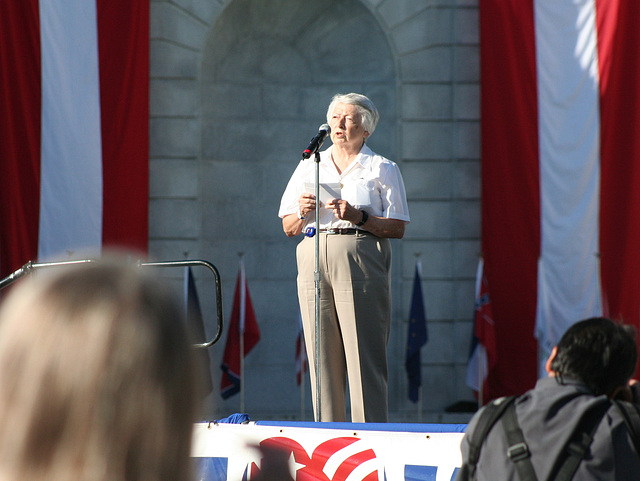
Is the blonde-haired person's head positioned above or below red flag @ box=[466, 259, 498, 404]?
above

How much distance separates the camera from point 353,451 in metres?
2.95

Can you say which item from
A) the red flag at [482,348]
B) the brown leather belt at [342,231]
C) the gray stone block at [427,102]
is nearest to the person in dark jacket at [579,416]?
the brown leather belt at [342,231]

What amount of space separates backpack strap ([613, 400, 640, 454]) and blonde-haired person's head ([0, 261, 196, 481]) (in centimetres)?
153

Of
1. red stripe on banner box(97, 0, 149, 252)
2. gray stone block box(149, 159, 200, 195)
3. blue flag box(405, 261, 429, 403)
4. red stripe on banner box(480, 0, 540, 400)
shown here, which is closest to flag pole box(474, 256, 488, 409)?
red stripe on banner box(480, 0, 540, 400)

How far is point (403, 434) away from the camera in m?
2.95

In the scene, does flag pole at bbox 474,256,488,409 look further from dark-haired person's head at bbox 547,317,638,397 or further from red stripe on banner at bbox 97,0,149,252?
dark-haired person's head at bbox 547,317,638,397

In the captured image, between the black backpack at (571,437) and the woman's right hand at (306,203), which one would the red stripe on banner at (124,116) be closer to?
the woman's right hand at (306,203)

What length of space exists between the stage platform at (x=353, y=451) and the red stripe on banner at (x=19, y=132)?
4067 millimetres

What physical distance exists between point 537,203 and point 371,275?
369cm

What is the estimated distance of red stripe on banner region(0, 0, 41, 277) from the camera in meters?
6.50

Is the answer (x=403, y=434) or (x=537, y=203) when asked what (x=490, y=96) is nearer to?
(x=537, y=203)

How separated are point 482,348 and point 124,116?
11.6 feet

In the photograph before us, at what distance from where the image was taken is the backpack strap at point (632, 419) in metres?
1.92

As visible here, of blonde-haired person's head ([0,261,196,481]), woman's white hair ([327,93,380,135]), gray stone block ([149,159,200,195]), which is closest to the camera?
blonde-haired person's head ([0,261,196,481])
